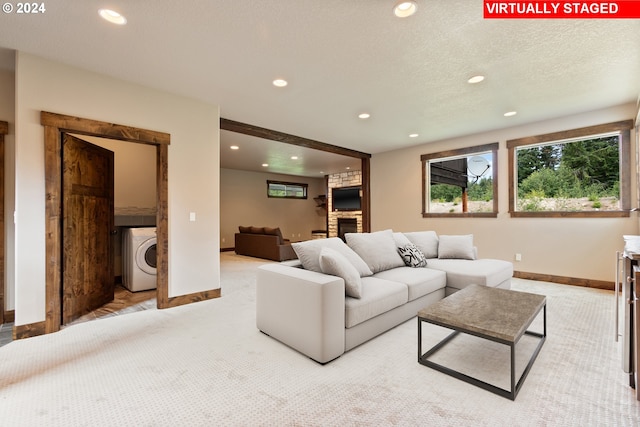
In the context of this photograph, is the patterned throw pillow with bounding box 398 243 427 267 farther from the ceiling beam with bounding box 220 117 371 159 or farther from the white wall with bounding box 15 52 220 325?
the ceiling beam with bounding box 220 117 371 159

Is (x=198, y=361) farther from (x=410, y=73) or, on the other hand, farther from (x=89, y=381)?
(x=410, y=73)

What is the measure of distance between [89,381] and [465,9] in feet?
11.8

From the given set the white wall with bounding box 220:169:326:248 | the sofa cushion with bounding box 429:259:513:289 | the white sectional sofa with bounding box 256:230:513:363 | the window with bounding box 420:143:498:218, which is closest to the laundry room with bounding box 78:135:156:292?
the white sectional sofa with bounding box 256:230:513:363

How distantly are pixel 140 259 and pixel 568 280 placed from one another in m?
6.39

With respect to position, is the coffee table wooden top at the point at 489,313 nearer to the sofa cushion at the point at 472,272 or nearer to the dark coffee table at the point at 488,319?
the dark coffee table at the point at 488,319

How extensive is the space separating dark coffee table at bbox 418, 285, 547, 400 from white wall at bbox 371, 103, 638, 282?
2612mm

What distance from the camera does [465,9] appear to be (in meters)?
1.93

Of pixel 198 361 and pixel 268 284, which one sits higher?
pixel 268 284

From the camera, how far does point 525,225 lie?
4539mm

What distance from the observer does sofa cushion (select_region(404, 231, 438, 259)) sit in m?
3.92

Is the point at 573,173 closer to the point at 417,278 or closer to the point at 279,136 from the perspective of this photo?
the point at 417,278

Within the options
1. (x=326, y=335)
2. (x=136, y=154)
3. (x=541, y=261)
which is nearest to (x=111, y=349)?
(x=326, y=335)

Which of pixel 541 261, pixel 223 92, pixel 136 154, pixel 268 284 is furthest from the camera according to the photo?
pixel 136 154

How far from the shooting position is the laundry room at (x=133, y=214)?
396 centimetres
